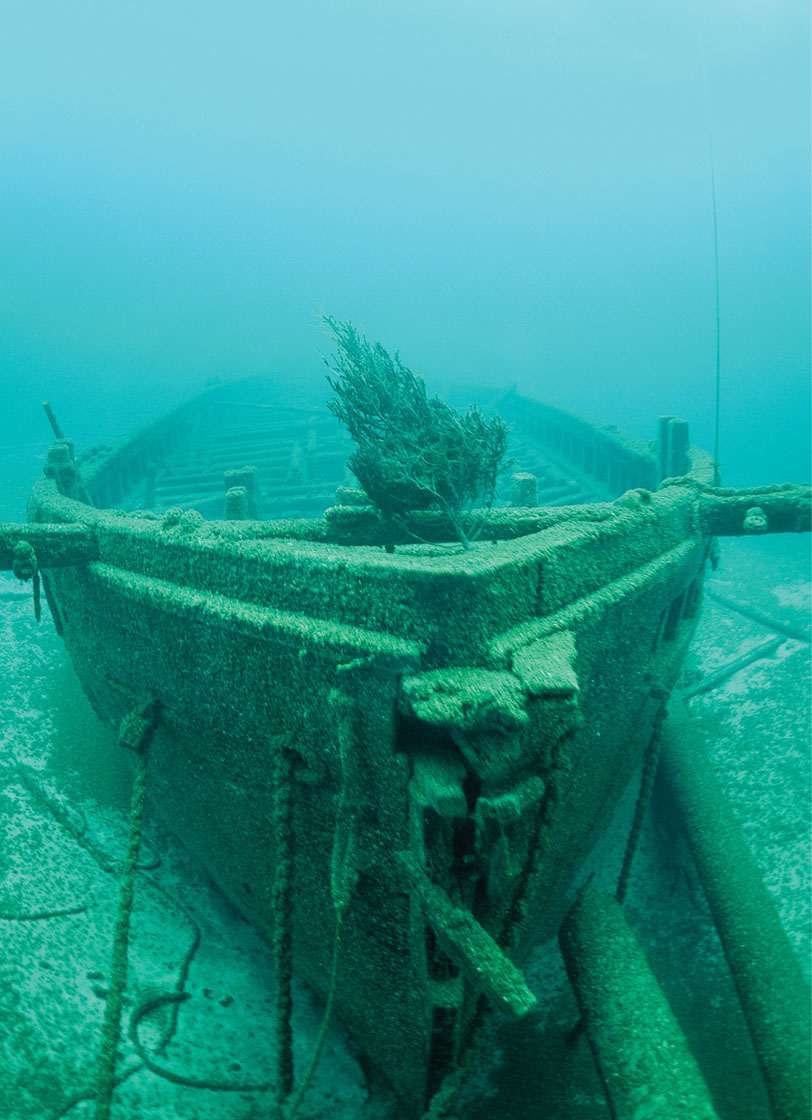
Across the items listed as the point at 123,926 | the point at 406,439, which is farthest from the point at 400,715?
the point at 406,439

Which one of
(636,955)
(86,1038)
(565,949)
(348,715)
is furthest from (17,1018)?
(636,955)

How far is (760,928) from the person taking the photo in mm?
2779

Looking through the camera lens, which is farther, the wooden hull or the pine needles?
the pine needles

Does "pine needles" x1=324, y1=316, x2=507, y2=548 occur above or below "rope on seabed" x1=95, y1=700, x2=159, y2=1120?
above

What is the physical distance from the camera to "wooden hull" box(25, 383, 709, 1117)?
6.45ft

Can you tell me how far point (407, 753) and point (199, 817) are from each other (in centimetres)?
166

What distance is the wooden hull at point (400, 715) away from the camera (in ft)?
6.45

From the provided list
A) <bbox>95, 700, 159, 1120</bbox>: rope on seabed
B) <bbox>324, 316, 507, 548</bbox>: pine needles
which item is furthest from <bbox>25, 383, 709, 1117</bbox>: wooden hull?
<bbox>324, 316, 507, 548</bbox>: pine needles

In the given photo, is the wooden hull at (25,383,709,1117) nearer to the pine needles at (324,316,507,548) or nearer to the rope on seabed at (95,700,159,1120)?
the rope on seabed at (95,700,159,1120)

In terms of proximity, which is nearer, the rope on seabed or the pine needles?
the rope on seabed

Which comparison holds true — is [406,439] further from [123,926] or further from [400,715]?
[123,926]

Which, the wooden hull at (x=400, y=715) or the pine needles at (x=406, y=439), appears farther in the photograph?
the pine needles at (x=406, y=439)

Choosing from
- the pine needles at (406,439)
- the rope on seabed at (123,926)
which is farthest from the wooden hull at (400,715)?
the pine needles at (406,439)

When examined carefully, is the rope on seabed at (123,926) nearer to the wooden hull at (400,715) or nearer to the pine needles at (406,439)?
the wooden hull at (400,715)
